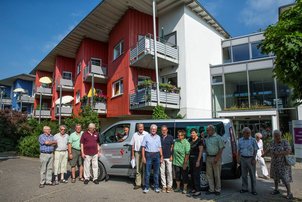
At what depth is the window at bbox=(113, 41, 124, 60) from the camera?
1938 centimetres

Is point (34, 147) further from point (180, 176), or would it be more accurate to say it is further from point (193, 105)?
point (180, 176)

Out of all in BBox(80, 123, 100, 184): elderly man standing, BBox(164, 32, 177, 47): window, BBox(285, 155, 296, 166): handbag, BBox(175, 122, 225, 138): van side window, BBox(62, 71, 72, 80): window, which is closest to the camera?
BBox(285, 155, 296, 166): handbag

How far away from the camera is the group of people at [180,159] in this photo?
6.79 m

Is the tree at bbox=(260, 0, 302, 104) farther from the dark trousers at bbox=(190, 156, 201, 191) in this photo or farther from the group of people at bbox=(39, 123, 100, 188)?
the group of people at bbox=(39, 123, 100, 188)

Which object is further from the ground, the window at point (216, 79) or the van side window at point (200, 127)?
the window at point (216, 79)

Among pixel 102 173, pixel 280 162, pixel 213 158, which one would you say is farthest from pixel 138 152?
pixel 280 162

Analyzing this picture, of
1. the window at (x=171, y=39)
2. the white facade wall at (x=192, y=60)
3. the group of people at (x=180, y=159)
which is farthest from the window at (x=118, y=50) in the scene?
the group of people at (x=180, y=159)

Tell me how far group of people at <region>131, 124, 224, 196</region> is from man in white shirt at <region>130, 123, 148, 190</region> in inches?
1.2

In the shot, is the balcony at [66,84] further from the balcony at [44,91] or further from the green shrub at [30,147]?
the green shrub at [30,147]

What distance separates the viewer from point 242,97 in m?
18.1

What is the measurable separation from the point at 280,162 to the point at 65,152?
22.2ft

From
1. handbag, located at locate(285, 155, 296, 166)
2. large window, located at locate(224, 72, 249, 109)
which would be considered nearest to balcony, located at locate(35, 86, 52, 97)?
large window, located at locate(224, 72, 249, 109)

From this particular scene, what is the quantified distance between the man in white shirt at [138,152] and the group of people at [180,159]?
0.10 ft

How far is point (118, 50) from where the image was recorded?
20.3 meters
